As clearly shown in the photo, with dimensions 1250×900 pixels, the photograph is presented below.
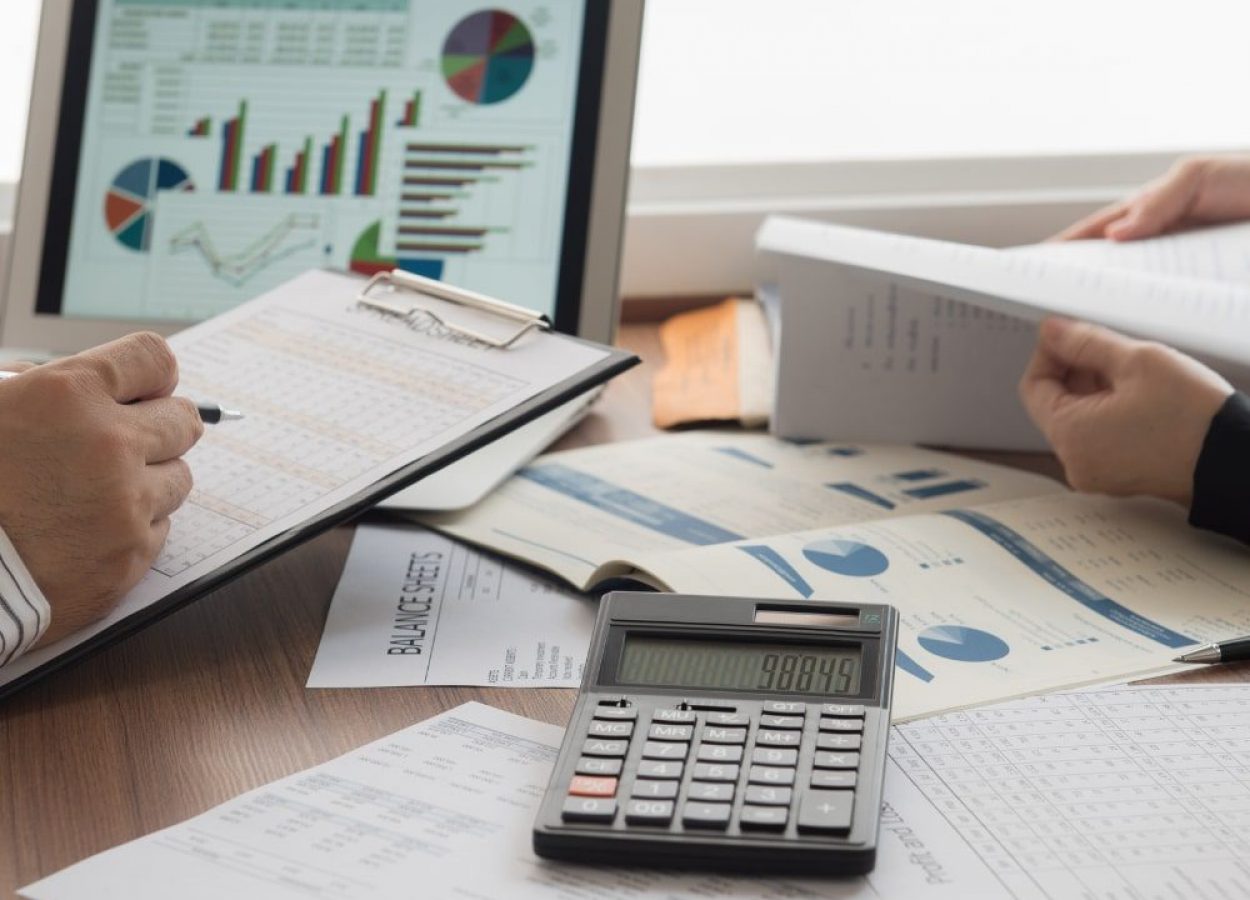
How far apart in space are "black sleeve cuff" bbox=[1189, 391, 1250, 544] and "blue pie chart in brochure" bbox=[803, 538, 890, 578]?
7.6 inches

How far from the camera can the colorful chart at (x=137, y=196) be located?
114 centimetres

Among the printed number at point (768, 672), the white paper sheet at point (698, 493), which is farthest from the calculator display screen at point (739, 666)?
the white paper sheet at point (698, 493)

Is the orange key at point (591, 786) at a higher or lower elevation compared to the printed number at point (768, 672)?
lower

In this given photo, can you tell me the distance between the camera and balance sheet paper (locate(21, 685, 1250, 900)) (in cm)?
52

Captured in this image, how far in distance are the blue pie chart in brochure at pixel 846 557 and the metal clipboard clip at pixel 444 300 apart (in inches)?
7.9

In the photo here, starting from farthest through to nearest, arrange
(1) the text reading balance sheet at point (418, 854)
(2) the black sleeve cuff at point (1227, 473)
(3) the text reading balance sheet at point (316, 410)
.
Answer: (2) the black sleeve cuff at point (1227, 473)
(3) the text reading balance sheet at point (316, 410)
(1) the text reading balance sheet at point (418, 854)

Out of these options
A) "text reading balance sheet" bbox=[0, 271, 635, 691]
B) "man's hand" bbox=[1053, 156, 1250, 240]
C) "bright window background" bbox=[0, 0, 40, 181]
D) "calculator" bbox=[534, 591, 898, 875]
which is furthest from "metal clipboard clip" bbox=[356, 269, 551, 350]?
"bright window background" bbox=[0, 0, 40, 181]

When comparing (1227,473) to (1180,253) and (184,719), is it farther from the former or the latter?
(184,719)

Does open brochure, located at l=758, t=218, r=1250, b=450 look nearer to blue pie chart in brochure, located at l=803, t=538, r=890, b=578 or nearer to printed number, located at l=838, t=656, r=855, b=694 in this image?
blue pie chart in brochure, located at l=803, t=538, r=890, b=578

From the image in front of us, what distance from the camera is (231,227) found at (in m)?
1.13

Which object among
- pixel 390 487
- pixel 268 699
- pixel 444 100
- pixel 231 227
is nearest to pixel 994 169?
pixel 444 100

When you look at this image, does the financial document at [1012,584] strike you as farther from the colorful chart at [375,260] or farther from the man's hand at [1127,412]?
the colorful chart at [375,260]

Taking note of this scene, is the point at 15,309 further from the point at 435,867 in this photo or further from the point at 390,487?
the point at 435,867

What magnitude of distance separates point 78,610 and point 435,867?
0.79 feet
